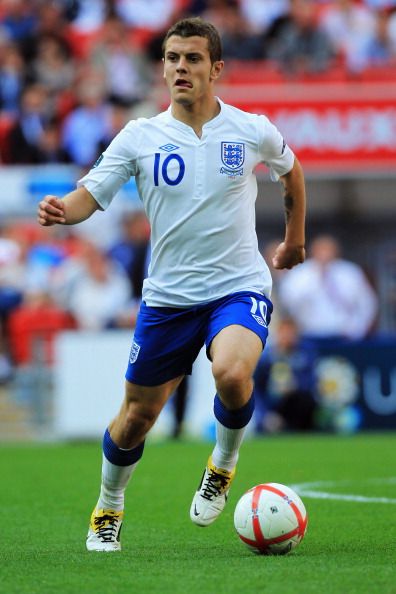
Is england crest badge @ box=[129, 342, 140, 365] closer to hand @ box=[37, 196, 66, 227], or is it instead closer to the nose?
hand @ box=[37, 196, 66, 227]

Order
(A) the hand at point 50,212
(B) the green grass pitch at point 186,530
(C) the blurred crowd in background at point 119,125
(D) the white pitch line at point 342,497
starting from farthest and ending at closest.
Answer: (C) the blurred crowd in background at point 119,125 → (D) the white pitch line at point 342,497 → (A) the hand at point 50,212 → (B) the green grass pitch at point 186,530

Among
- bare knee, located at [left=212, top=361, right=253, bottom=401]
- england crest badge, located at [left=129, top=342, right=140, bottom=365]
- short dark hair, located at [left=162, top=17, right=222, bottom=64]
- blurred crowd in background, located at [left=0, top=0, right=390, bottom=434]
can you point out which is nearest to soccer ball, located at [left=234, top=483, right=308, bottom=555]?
bare knee, located at [left=212, top=361, right=253, bottom=401]

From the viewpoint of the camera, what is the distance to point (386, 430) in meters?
14.7

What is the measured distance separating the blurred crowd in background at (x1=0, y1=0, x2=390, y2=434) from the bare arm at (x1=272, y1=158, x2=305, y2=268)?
794cm

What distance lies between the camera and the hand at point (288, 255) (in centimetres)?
648

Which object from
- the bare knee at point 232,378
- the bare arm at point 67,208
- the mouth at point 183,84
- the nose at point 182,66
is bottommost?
the bare knee at point 232,378

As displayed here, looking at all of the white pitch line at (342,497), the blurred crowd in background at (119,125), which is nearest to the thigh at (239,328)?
the white pitch line at (342,497)

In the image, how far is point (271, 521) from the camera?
18.9 ft

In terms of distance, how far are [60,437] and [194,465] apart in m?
3.86

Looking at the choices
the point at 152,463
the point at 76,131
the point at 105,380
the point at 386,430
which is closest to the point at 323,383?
→ the point at 386,430

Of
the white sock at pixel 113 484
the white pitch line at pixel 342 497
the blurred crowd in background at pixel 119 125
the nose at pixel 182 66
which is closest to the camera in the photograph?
the nose at pixel 182 66

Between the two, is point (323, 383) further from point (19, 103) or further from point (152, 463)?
point (19, 103)

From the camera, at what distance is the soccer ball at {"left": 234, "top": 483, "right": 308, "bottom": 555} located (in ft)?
18.9

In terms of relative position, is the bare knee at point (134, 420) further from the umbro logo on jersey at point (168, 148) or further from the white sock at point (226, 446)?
the umbro logo on jersey at point (168, 148)
